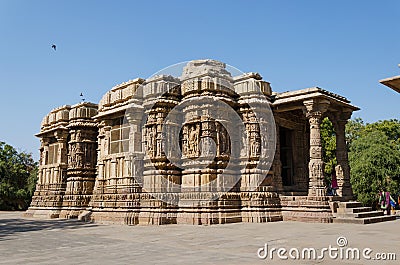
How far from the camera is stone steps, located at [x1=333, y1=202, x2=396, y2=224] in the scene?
13657 mm

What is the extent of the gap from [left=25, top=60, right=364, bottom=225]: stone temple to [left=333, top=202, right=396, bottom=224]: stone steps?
0.35 meters

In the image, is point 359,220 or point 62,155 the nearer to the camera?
point 359,220

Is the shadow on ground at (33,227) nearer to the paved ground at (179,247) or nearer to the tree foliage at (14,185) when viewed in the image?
the paved ground at (179,247)

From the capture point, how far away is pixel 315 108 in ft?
51.1

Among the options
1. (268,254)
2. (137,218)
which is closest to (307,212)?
(137,218)

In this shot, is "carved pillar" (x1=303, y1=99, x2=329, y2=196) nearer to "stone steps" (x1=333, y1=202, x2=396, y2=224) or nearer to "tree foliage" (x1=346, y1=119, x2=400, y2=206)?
"stone steps" (x1=333, y1=202, x2=396, y2=224)

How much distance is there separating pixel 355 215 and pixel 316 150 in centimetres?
288

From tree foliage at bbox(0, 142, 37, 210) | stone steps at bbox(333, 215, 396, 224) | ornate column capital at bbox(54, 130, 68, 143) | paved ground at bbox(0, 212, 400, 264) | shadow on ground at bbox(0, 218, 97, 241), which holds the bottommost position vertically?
shadow on ground at bbox(0, 218, 97, 241)

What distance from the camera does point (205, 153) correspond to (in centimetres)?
1502

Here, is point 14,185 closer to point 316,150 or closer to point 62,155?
point 62,155

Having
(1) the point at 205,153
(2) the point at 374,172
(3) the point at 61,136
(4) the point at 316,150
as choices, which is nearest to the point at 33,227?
(1) the point at 205,153

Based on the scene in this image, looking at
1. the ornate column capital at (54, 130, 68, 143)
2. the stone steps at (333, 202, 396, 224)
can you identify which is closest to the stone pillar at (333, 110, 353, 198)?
the stone steps at (333, 202, 396, 224)

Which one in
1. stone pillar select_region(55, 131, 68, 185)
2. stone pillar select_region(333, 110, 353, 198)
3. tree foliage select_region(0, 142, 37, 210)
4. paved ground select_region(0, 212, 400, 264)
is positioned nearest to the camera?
paved ground select_region(0, 212, 400, 264)

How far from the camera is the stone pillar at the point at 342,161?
16797mm
